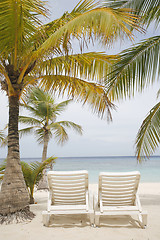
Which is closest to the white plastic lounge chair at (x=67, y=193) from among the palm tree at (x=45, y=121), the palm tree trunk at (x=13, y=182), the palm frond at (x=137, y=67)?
the palm tree trunk at (x=13, y=182)

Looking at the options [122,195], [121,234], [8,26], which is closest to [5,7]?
[8,26]

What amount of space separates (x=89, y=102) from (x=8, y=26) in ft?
9.25

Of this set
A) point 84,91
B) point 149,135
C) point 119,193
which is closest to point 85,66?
point 84,91

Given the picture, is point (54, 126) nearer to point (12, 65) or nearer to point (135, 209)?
point (12, 65)

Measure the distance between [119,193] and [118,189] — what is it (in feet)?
0.24

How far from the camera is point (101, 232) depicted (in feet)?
10.8

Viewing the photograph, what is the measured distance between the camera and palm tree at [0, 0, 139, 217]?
320 centimetres

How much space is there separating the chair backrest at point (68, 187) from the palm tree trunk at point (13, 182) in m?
0.62

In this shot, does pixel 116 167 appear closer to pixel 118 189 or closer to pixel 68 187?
pixel 118 189

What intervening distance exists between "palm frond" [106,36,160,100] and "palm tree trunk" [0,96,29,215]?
2124 millimetres

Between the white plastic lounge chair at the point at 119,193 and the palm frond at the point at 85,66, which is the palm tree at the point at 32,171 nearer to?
the palm frond at the point at 85,66

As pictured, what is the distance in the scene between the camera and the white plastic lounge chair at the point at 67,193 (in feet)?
11.7

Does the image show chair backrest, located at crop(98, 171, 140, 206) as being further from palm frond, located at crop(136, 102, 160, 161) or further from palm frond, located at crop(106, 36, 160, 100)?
palm frond, located at crop(106, 36, 160, 100)

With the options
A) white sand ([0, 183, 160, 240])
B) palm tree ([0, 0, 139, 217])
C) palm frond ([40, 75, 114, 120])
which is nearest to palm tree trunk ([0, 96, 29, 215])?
palm tree ([0, 0, 139, 217])
